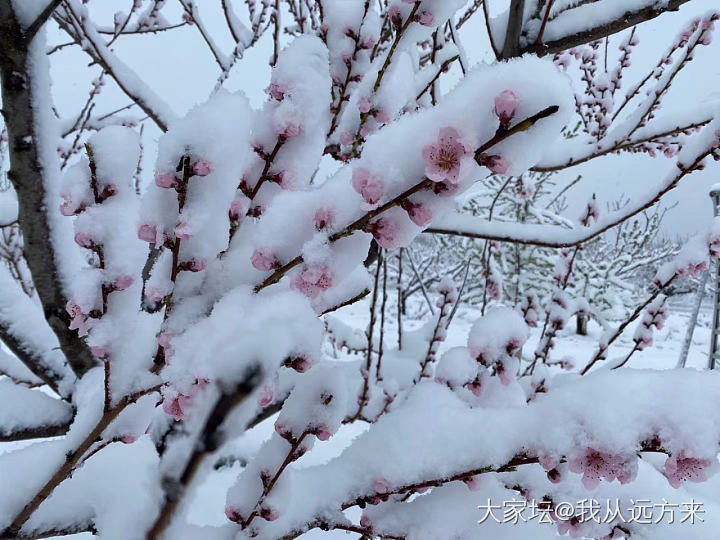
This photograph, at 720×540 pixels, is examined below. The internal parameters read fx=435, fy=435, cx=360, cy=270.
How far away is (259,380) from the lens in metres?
0.24

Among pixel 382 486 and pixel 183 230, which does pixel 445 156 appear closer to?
pixel 183 230

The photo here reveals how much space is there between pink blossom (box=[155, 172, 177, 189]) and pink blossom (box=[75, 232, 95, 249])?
0.15 meters

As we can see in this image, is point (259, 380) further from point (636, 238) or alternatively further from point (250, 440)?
point (636, 238)

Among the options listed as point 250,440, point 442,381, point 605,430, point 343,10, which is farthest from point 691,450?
point 250,440

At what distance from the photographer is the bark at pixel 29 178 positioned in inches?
44.6

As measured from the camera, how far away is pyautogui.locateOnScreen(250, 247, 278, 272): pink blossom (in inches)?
20.9

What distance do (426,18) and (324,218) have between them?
61 centimetres

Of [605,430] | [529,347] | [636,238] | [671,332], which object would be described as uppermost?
[636,238]

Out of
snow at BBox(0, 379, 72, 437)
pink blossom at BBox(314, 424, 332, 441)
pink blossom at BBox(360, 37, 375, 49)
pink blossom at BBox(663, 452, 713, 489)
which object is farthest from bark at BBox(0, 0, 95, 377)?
pink blossom at BBox(663, 452, 713, 489)

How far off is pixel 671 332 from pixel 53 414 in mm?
12890

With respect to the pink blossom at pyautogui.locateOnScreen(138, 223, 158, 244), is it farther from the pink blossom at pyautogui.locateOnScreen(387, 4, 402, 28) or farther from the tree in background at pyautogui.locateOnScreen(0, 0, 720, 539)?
the pink blossom at pyautogui.locateOnScreen(387, 4, 402, 28)

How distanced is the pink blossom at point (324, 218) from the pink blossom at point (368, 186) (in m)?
0.06

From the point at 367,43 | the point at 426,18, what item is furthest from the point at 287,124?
the point at 367,43

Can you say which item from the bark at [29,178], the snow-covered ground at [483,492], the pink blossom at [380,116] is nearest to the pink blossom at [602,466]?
the snow-covered ground at [483,492]
